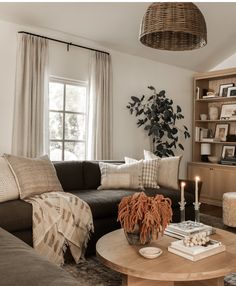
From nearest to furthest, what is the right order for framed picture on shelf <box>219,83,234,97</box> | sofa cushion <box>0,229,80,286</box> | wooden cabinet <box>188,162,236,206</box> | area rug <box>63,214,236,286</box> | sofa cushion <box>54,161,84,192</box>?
sofa cushion <box>0,229,80,286</box> < area rug <box>63,214,236,286</box> < sofa cushion <box>54,161,84,192</box> < wooden cabinet <box>188,162,236,206</box> < framed picture on shelf <box>219,83,234,97</box>

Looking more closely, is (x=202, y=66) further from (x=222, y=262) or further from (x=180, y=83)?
(x=222, y=262)

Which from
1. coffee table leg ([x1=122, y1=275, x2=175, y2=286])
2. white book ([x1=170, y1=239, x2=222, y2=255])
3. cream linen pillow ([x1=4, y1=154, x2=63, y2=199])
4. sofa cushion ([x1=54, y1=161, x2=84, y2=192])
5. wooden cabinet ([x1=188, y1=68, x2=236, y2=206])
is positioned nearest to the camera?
coffee table leg ([x1=122, y1=275, x2=175, y2=286])

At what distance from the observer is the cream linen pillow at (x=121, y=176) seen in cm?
360

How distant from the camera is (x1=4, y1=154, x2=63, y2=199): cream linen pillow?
2.87 m

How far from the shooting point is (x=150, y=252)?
1852mm

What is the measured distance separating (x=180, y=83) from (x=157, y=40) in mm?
3176

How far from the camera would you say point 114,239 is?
2178 millimetres

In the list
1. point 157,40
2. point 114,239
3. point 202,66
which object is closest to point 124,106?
point 202,66

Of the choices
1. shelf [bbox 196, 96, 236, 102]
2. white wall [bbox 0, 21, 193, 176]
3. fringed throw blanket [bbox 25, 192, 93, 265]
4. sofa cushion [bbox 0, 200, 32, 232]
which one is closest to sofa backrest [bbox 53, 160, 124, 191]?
fringed throw blanket [bbox 25, 192, 93, 265]

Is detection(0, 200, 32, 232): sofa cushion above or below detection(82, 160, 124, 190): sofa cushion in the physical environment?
below

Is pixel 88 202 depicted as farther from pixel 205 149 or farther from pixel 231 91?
pixel 231 91

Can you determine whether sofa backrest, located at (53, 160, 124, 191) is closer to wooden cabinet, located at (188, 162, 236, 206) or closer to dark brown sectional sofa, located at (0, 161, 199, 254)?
dark brown sectional sofa, located at (0, 161, 199, 254)

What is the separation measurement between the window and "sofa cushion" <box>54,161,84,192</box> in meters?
0.71

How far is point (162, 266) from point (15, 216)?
132 cm
